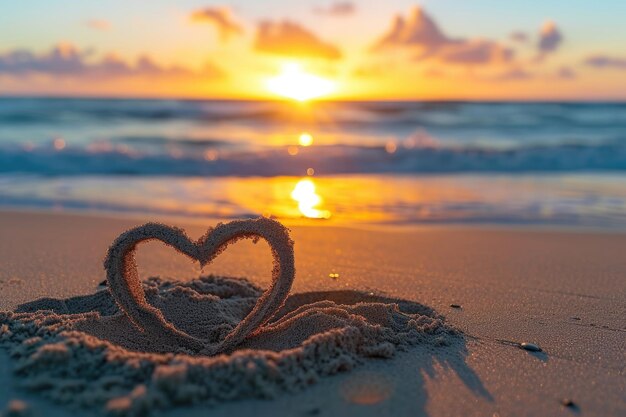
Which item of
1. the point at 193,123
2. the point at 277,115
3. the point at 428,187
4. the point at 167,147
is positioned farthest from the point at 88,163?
the point at 277,115

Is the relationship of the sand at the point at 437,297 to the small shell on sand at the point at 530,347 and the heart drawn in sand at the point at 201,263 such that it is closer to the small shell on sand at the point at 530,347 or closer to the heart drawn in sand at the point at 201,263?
the small shell on sand at the point at 530,347

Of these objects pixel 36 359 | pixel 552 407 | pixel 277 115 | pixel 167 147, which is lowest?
pixel 552 407

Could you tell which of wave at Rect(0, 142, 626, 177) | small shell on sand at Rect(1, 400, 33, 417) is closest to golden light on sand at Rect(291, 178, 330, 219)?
wave at Rect(0, 142, 626, 177)

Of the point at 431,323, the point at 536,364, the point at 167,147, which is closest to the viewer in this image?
the point at 536,364

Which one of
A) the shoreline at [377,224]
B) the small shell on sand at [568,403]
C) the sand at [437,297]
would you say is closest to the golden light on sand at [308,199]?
the shoreline at [377,224]

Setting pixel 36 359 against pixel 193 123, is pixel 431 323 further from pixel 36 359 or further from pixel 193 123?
pixel 193 123
